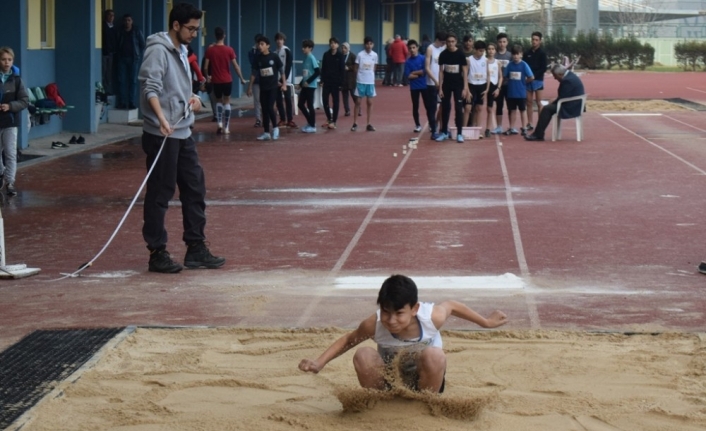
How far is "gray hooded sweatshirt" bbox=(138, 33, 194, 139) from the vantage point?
395 inches

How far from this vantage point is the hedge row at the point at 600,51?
2859 inches

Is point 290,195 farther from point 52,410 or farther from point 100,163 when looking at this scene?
point 52,410

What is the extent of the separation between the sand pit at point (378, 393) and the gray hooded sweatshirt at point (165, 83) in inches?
106

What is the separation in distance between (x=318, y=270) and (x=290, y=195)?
16.8 ft

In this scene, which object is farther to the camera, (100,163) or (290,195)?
(100,163)

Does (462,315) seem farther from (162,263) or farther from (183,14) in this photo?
(183,14)

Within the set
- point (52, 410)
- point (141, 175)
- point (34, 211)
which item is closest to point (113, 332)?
point (52, 410)

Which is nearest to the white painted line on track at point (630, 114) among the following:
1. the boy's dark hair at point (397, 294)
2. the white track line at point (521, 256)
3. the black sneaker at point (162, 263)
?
the white track line at point (521, 256)

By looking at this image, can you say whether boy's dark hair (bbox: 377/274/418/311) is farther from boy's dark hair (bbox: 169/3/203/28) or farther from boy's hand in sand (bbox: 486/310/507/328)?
boy's dark hair (bbox: 169/3/203/28)

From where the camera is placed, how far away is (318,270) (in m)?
10.4

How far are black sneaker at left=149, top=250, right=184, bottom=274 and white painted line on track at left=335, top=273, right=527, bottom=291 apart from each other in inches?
58.1

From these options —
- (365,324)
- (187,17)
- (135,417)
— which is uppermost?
(187,17)

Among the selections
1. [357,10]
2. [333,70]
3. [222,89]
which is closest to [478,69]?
[333,70]

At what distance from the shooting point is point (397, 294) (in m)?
5.98
